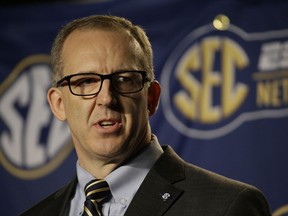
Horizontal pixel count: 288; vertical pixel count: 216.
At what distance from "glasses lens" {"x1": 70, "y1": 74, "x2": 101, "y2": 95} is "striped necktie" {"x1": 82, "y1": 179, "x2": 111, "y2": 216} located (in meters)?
0.26

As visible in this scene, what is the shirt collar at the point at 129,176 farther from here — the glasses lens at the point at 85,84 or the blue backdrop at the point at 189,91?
the blue backdrop at the point at 189,91

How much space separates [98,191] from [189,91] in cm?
163

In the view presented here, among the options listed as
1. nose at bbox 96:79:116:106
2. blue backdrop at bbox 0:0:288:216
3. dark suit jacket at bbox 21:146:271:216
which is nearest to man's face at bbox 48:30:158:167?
nose at bbox 96:79:116:106

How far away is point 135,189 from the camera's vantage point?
192 centimetres

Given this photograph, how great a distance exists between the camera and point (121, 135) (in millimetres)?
1858

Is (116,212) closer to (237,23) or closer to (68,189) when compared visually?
(68,189)

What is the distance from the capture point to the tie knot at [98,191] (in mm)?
1908

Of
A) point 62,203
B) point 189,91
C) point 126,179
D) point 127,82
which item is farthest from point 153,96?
point 189,91

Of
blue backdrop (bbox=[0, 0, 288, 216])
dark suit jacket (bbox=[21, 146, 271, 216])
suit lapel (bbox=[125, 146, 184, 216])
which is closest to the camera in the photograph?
dark suit jacket (bbox=[21, 146, 271, 216])

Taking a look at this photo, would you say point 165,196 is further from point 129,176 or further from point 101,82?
point 101,82

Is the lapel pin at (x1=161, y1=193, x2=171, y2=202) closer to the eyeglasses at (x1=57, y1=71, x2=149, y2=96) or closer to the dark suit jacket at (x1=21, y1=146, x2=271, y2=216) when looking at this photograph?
the dark suit jacket at (x1=21, y1=146, x2=271, y2=216)

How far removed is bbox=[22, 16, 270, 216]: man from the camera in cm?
182

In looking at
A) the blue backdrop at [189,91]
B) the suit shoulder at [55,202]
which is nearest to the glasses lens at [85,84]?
the suit shoulder at [55,202]

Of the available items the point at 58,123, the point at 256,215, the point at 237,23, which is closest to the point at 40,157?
the point at 58,123
